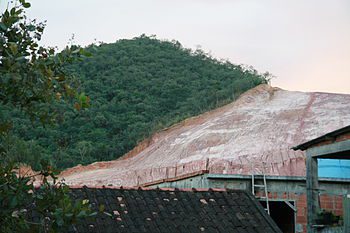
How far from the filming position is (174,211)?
11586 millimetres

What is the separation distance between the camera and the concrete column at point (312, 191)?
1206 cm

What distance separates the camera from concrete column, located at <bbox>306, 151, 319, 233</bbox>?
12.1m

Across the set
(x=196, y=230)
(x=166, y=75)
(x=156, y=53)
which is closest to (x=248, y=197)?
(x=196, y=230)

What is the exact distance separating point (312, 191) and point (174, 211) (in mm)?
2626

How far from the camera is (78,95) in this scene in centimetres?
479

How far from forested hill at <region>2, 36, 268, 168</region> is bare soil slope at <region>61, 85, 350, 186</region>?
2728mm

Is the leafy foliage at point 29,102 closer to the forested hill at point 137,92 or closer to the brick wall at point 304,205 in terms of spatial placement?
the brick wall at point 304,205

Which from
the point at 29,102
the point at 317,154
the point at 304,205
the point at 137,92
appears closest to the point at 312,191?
the point at 317,154

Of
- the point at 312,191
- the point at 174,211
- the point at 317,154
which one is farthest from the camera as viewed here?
the point at 312,191

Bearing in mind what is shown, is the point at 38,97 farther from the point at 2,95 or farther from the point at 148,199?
the point at 148,199

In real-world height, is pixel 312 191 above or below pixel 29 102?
below

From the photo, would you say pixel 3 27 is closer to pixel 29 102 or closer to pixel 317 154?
pixel 29 102

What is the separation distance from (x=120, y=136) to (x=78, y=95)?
37.3m

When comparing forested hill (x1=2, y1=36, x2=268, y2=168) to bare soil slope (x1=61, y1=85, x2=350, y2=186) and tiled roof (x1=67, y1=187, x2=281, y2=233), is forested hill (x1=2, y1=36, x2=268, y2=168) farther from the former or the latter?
tiled roof (x1=67, y1=187, x2=281, y2=233)
